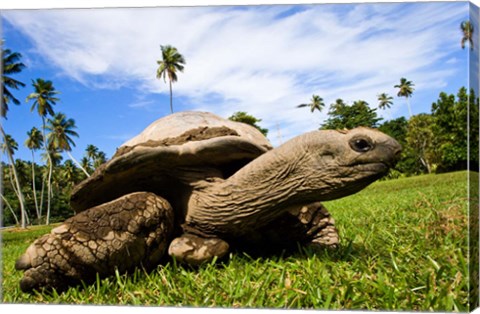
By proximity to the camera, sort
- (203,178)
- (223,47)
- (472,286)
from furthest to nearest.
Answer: (223,47)
(203,178)
(472,286)

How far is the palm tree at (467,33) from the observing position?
2.19m

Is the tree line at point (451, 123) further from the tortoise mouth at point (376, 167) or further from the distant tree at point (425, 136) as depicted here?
the tortoise mouth at point (376, 167)

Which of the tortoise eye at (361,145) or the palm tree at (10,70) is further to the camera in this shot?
the palm tree at (10,70)

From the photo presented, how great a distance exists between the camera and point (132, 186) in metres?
2.55

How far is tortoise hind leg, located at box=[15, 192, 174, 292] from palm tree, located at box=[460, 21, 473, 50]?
6.16ft

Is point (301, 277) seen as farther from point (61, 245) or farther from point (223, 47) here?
point (223, 47)

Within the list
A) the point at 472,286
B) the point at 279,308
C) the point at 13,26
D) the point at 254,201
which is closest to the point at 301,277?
the point at 279,308

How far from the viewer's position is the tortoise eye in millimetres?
1940

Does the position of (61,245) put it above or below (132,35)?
below

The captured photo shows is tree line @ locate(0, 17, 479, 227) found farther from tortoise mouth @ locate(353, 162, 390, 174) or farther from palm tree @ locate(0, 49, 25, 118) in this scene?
tortoise mouth @ locate(353, 162, 390, 174)

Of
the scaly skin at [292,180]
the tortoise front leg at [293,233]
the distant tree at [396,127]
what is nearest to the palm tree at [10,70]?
the scaly skin at [292,180]

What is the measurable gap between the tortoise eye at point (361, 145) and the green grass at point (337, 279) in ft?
1.88

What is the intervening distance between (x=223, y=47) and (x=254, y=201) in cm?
129

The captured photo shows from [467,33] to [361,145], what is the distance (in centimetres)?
92
